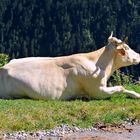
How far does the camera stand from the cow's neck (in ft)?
45.3

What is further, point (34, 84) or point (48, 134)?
point (34, 84)

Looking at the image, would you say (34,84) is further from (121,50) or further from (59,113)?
(121,50)

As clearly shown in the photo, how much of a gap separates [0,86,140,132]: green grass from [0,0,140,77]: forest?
12944cm

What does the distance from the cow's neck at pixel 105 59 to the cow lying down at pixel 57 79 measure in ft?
0.11

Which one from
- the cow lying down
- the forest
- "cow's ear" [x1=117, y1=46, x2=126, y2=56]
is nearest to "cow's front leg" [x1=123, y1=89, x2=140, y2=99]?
the cow lying down

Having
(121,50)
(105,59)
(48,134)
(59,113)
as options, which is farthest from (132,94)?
(48,134)

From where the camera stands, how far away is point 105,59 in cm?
1393

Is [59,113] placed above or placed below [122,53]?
below

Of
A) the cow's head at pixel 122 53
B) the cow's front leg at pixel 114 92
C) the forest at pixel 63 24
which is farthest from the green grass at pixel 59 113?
the forest at pixel 63 24

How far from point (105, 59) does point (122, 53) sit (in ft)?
1.71

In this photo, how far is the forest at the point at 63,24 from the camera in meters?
154

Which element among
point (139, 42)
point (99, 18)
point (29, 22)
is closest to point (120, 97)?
point (139, 42)

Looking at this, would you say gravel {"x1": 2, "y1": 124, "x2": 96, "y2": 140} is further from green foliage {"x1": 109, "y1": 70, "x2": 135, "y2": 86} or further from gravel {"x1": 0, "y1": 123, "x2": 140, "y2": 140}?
green foliage {"x1": 109, "y1": 70, "x2": 135, "y2": 86}

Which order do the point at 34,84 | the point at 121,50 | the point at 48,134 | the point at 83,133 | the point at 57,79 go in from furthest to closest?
the point at 121,50 → the point at 57,79 → the point at 34,84 → the point at 83,133 → the point at 48,134
